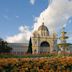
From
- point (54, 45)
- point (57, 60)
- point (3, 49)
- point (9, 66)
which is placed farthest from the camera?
point (54, 45)

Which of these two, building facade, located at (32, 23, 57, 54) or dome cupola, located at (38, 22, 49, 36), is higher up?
dome cupola, located at (38, 22, 49, 36)

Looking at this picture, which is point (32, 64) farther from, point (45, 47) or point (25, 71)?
point (45, 47)

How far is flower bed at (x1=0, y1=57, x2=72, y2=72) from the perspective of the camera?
26.7 ft

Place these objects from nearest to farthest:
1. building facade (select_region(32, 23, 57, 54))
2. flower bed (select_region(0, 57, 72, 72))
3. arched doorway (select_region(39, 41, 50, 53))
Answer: flower bed (select_region(0, 57, 72, 72)) → arched doorway (select_region(39, 41, 50, 53)) → building facade (select_region(32, 23, 57, 54))

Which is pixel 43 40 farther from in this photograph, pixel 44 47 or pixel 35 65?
pixel 35 65

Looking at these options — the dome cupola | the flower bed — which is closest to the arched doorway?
the dome cupola

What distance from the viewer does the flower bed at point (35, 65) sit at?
26.7 feet

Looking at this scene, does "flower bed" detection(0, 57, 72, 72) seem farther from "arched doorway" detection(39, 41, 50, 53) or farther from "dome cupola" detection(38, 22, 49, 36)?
"dome cupola" detection(38, 22, 49, 36)

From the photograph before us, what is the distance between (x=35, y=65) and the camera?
27.5 feet

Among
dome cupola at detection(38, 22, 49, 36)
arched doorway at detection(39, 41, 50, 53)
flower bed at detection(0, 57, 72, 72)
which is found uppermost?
dome cupola at detection(38, 22, 49, 36)

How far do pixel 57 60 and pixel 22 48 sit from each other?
92.2m

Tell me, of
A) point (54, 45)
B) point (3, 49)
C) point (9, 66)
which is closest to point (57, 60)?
point (9, 66)

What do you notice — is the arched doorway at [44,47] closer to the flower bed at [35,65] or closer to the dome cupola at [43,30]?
the dome cupola at [43,30]

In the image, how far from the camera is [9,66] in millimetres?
8156
